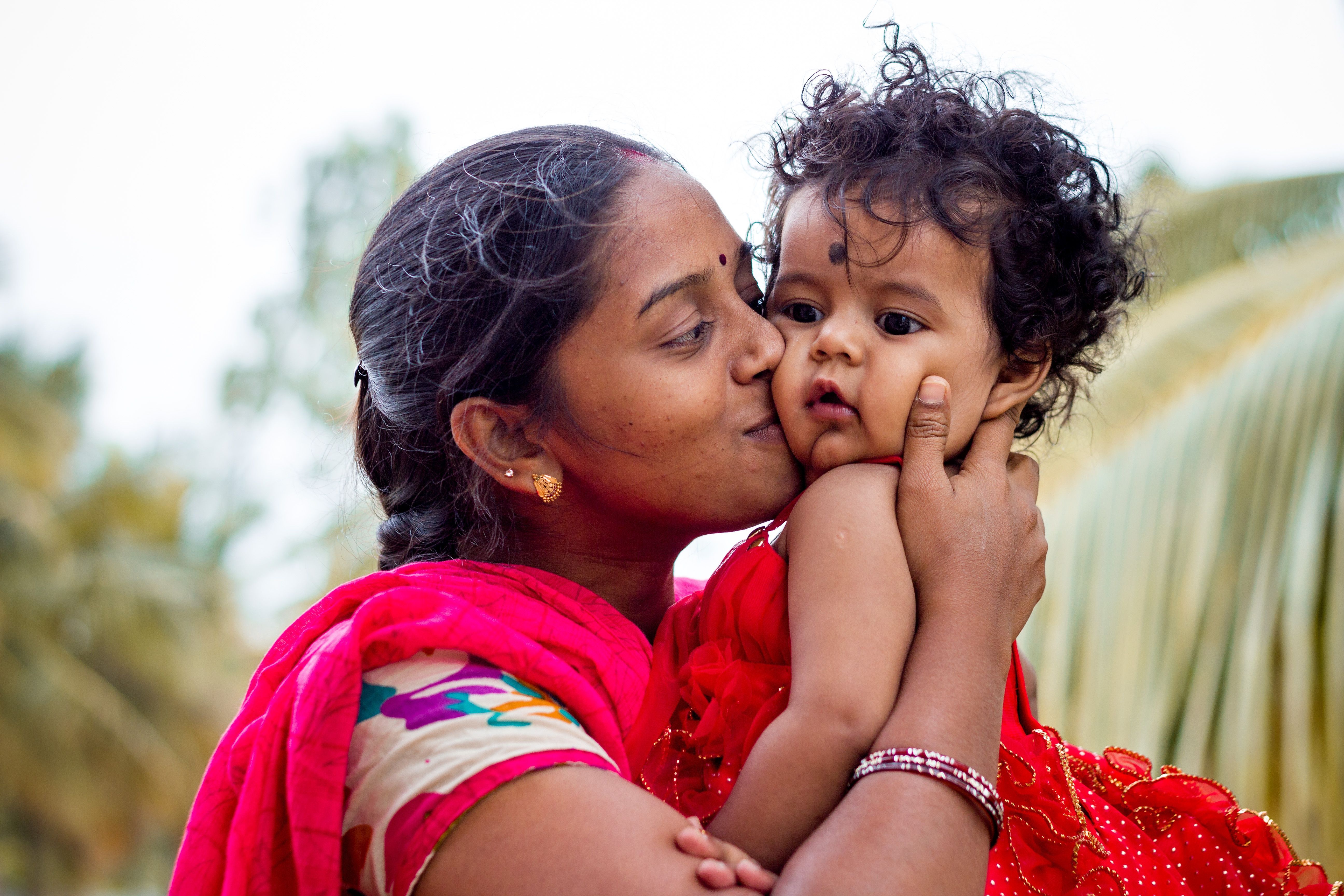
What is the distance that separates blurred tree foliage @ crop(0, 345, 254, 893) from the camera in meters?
15.6

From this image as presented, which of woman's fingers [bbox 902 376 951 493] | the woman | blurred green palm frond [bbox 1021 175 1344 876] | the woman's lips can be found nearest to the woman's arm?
the woman

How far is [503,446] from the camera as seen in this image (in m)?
2.05

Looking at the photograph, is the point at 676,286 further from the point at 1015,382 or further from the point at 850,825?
the point at 850,825

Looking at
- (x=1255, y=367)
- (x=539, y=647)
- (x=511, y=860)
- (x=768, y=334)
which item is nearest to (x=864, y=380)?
(x=768, y=334)

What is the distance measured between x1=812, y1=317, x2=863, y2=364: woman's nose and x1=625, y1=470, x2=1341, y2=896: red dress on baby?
323mm

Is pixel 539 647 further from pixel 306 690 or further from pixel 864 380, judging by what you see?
pixel 864 380

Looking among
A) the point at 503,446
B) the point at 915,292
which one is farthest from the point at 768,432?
the point at 503,446

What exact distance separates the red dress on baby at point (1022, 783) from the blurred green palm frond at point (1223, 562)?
3.91ft

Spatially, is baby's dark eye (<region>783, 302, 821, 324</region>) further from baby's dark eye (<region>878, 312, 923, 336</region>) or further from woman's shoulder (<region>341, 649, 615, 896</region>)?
woman's shoulder (<region>341, 649, 615, 896</region>)

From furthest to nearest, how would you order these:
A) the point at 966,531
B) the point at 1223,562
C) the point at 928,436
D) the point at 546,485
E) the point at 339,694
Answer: the point at 1223,562
the point at 546,485
the point at 928,436
the point at 966,531
the point at 339,694

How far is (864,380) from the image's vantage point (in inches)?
77.6

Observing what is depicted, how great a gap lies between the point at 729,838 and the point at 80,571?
59.8 feet

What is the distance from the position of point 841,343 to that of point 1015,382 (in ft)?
1.40

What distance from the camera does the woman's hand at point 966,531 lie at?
1741 mm
